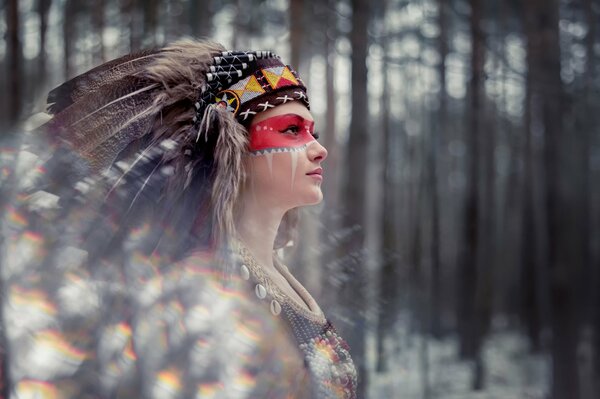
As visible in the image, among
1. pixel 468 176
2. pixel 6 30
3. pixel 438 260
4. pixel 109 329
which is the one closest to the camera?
pixel 109 329

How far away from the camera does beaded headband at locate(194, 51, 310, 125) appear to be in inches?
44.7

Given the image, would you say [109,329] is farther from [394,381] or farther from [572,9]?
[572,9]

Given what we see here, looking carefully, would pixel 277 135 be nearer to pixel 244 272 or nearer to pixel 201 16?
pixel 244 272

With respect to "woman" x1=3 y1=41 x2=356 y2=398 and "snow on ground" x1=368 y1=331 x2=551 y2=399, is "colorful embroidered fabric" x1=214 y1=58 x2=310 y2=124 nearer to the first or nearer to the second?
"woman" x1=3 y1=41 x2=356 y2=398

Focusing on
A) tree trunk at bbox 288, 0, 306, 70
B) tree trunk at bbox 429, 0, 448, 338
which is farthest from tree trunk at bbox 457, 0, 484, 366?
tree trunk at bbox 288, 0, 306, 70

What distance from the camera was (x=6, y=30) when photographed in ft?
9.09

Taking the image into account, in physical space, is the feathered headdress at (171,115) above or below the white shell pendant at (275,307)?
above

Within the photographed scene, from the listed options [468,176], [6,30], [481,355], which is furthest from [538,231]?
[6,30]

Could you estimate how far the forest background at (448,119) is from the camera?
3105 millimetres

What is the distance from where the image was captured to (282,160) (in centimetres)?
112

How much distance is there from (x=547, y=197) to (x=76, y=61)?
2864mm

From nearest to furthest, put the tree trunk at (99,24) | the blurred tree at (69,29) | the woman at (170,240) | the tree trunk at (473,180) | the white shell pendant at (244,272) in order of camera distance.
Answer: the woman at (170,240)
the white shell pendant at (244,272)
the blurred tree at (69,29)
the tree trunk at (99,24)
the tree trunk at (473,180)

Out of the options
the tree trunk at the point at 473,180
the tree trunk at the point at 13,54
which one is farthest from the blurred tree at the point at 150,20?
the tree trunk at the point at 473,180

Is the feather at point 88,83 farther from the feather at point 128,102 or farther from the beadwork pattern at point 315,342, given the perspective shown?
the beadwork pattern at point 315,342
